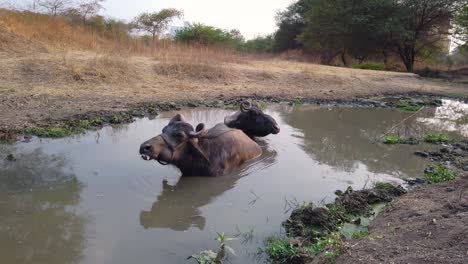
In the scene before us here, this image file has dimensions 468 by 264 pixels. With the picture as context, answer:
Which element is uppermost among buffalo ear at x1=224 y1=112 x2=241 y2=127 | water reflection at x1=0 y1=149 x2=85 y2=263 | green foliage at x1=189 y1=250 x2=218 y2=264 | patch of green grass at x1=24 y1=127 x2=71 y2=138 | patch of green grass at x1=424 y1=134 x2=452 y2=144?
buffalo ear at x1=224 y1=112 x2=241 y2=127

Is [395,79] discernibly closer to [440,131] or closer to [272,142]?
[440,131]

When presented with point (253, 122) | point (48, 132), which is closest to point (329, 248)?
point (253, 122)

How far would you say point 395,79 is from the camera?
1989cm

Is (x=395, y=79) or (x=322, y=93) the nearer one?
(x=322, y=93)

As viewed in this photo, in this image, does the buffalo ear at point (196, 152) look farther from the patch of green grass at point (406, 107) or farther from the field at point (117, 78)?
the patch of green grass at point (406, 107)

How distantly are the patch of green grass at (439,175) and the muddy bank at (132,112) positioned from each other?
239 inches

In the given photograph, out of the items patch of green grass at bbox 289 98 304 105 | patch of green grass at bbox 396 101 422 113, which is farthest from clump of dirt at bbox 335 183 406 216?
patch of green grass at bbox 396 101 422 113

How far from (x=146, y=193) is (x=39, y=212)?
1.28 meters

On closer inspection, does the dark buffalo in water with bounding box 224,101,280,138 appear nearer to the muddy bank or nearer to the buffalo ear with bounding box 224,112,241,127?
the buffalo ear with bounding box 224,112,241,127

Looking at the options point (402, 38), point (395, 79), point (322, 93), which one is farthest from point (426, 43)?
point (322, 93)

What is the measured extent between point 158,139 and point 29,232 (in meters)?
1.86

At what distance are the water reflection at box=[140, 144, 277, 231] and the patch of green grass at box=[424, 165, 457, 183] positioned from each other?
2.59 m

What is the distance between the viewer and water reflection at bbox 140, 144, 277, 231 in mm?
4621

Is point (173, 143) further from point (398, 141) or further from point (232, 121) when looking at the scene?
point (398, 141)
